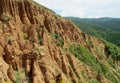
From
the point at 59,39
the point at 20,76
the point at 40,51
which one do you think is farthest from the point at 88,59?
the point at 20,76

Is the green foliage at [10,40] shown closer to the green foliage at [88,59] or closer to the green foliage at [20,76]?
the green foliage at [20,76]

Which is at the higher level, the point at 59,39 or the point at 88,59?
the point at 59,39

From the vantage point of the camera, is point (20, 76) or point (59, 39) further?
point (59, 39)

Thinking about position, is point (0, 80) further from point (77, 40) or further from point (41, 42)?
point (77, 40)

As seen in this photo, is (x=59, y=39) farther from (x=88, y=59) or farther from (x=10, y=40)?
(x=10, y=40)

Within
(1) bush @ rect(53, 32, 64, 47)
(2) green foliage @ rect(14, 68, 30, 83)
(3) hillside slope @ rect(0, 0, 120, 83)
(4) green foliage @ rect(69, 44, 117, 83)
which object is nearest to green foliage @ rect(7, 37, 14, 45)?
(3) hillside slope @ rect(0, 0, 120, 83)

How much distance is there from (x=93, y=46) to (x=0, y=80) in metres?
93.4

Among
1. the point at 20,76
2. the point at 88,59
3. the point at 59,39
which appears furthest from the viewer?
the point at 88,59

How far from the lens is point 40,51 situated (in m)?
98.2

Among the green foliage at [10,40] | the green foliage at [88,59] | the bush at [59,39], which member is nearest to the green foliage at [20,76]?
the green foliage at [10,40]

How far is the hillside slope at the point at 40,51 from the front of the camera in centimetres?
9319

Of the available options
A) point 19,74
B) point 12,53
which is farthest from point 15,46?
point 19,74

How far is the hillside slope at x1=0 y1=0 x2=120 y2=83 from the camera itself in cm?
9319

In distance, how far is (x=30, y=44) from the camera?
99188mm
